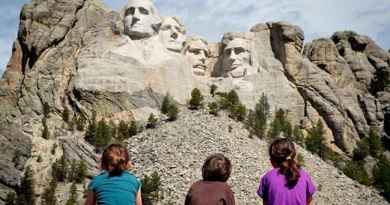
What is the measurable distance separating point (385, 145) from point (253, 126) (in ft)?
28.1

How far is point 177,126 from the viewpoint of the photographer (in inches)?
1011

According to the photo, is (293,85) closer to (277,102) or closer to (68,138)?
(277,102)

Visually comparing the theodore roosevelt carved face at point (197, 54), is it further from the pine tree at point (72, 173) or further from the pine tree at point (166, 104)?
the pine tree at point (72, 173)

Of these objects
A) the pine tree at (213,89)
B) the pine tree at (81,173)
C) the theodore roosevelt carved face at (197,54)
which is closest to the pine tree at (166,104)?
the pine tree at (213,89)

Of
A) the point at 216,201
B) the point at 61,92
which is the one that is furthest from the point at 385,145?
the point at 216,201

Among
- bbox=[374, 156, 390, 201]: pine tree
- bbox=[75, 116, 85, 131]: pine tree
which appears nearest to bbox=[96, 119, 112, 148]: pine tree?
bbox=[75, 116, 85, 131]: pine tree

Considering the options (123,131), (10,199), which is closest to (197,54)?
(123,131)

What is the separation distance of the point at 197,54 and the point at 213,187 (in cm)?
2619

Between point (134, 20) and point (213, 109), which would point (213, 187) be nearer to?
point (213, 109)

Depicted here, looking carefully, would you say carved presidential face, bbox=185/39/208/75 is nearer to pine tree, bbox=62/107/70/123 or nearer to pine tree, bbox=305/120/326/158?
pine tree, bbox=305/120/326/158

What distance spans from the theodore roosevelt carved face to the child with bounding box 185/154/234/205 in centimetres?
2533

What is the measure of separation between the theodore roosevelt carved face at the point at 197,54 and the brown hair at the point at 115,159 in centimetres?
2545

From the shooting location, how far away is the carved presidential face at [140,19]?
2847 centimetres

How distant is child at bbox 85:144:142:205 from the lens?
643 cm
